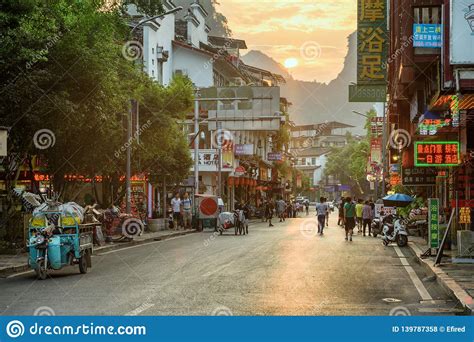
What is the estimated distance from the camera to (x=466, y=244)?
18609 millimetres

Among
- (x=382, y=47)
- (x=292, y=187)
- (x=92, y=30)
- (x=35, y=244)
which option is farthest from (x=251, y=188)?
(x=35, y=244)

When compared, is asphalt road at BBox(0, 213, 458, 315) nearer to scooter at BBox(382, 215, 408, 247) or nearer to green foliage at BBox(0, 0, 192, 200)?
green foliage at BBox(0, 0, 192, 200)

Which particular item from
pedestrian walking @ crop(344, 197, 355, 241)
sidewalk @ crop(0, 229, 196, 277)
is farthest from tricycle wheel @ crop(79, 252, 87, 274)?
pedestrian walking @ crop(344, 197, 355, 241)

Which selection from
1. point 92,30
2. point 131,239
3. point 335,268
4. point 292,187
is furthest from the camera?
point 292,187

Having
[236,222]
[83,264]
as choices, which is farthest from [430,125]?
[236,222]

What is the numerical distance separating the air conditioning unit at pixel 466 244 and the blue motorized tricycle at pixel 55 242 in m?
8.81

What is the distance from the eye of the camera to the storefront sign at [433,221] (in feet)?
65.1

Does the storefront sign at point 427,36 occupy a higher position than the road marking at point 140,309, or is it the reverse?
the storefront sign at point 427,36

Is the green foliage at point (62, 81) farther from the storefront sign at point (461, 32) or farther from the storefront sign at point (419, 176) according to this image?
the storefront sign at point (419, 176)

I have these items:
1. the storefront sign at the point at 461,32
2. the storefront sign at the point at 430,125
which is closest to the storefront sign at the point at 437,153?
the storefront sign at the point at 430,125

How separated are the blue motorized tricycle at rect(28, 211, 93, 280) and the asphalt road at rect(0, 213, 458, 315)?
13.6 inches

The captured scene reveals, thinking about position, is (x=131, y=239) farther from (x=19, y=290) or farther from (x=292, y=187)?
(x=292, y=187)

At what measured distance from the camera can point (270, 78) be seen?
89.4 m

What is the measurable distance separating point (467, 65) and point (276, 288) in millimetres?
5712
